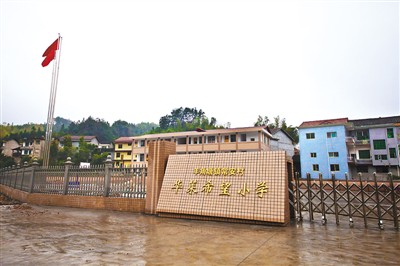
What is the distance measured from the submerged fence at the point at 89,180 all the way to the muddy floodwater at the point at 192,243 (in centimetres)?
209

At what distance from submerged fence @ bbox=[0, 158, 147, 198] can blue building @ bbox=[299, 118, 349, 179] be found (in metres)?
27.2

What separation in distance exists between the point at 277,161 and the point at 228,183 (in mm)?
1515

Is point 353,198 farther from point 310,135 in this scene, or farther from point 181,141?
point 181,141

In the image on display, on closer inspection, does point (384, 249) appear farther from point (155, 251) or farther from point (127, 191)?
point (127, 191)

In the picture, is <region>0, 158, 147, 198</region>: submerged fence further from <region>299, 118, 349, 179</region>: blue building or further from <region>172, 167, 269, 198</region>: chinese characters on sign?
<region>299, 118, 349, 179</region>: blue building

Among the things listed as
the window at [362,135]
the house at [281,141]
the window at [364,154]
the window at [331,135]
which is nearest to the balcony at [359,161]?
the window at [364,154]

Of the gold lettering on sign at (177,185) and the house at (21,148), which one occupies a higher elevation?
the house at (21,148)

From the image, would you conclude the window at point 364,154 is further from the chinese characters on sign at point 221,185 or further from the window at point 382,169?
the chinese characters on sign at point 221,185

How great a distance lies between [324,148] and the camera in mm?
30359

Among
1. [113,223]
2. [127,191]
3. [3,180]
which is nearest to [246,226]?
[113,223]

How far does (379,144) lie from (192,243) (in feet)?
110

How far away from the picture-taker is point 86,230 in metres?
5.73

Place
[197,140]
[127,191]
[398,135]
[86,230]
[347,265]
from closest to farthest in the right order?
[347,265]
[86,230]
[127,191]
[398,135]
[197,140]

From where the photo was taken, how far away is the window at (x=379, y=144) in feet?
95.7
